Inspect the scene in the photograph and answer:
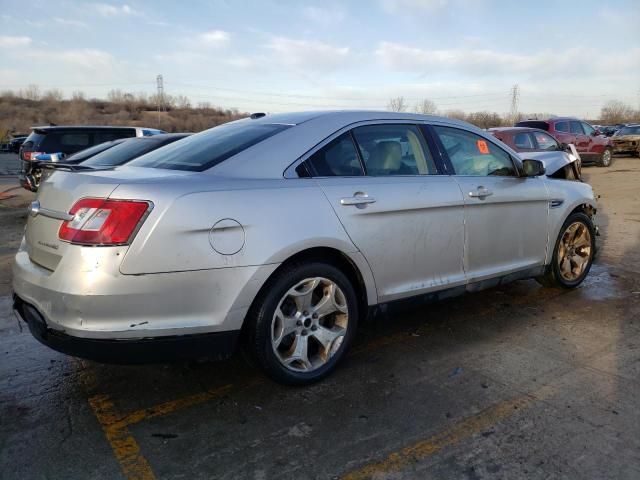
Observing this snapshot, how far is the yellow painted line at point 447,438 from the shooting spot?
7.86ft

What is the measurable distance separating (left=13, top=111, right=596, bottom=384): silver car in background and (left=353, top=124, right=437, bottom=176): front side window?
0.01 m

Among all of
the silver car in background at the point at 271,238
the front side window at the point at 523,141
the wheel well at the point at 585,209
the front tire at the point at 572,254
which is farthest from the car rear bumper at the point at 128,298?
the front side window at the point at 523,141

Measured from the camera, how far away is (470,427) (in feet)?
9.03

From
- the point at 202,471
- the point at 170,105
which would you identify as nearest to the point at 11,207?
the point at 202,471

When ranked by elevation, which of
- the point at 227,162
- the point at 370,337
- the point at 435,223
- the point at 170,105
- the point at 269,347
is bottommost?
the point at 370,337

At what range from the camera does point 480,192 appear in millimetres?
4004

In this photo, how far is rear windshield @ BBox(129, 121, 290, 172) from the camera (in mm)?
3152

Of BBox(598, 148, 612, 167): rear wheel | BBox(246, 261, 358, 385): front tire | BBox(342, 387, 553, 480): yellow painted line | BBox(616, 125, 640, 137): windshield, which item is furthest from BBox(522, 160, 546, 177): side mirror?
BBox(616, 125, 640, 137): windshield

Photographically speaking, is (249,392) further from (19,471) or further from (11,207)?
(11,207)

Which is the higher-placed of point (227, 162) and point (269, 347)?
point (227, 162)

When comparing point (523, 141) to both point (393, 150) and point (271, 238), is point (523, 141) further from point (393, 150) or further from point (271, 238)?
point (271, 238)

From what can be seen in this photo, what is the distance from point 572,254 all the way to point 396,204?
2.68m

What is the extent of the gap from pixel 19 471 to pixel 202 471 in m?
0.81

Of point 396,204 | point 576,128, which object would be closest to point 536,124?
point 576,128
